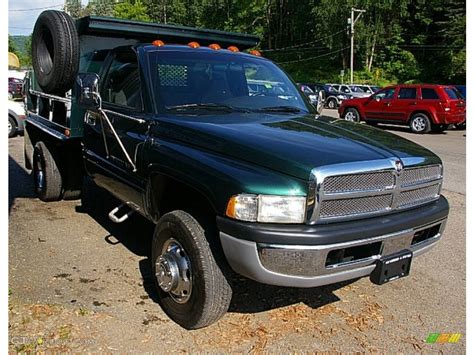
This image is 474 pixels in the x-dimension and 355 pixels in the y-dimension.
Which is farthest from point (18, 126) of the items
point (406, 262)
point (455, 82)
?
point (455, 82)

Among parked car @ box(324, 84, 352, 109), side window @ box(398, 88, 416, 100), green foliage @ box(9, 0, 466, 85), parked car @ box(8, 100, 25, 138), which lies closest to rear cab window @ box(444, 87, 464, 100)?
side window @ box(398, 88, 416, 100)

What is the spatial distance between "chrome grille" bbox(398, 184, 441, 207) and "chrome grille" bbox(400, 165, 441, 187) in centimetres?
7

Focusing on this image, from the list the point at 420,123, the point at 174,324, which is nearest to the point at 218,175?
the point at 174,324

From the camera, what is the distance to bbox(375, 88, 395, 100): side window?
60.8 feet

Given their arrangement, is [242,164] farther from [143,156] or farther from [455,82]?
[455,82]

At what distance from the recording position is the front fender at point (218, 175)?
2828 millimetres

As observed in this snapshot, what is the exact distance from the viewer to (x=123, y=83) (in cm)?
449

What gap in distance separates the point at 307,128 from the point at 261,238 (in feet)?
3.87

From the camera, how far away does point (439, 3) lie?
45.4 metres

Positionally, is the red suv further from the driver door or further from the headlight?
the headlight

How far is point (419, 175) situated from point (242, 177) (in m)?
1.39

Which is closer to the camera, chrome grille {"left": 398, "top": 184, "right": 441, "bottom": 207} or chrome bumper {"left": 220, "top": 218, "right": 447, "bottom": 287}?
chrome bumper {"left": 220, "top": 218, "right": 447, "bottom": 287}

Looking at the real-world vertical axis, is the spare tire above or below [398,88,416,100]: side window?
below

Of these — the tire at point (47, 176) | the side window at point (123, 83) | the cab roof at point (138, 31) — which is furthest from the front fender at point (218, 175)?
the tire at point (47, 176)
